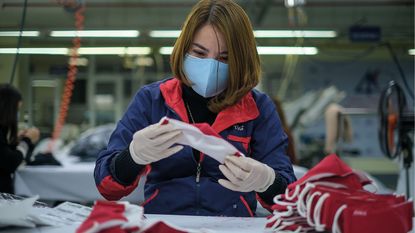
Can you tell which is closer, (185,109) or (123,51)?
(185,109)

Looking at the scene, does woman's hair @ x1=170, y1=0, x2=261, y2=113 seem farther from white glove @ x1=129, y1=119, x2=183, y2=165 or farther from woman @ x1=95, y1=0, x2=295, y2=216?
white glove @ x1=129, y1=119, x2=183, y2=165

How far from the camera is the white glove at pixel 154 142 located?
81 centimetres

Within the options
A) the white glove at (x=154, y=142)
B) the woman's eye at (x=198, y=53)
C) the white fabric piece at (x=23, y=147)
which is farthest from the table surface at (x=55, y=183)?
the white glove at (x=154, y=142)

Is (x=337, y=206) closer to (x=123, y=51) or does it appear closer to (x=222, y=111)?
(x=222, y=111)

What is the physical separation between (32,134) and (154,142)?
79.5 inches

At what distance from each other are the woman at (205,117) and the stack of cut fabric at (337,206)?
0.25 meters

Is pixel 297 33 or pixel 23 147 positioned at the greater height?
pixel 297 33

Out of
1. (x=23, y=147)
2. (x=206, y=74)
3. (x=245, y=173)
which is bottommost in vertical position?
(x=23, y=147)

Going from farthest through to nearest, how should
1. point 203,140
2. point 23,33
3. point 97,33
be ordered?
point 97,33 → point 23,33 → point 203,140

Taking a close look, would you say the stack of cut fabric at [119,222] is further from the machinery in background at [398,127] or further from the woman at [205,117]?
the machinery in background at [398,127]

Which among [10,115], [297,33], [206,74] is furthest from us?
[297,33]

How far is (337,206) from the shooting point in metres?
0.66

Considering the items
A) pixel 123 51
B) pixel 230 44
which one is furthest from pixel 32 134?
pixel 123 51

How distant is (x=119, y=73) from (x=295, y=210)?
7.44 meters
